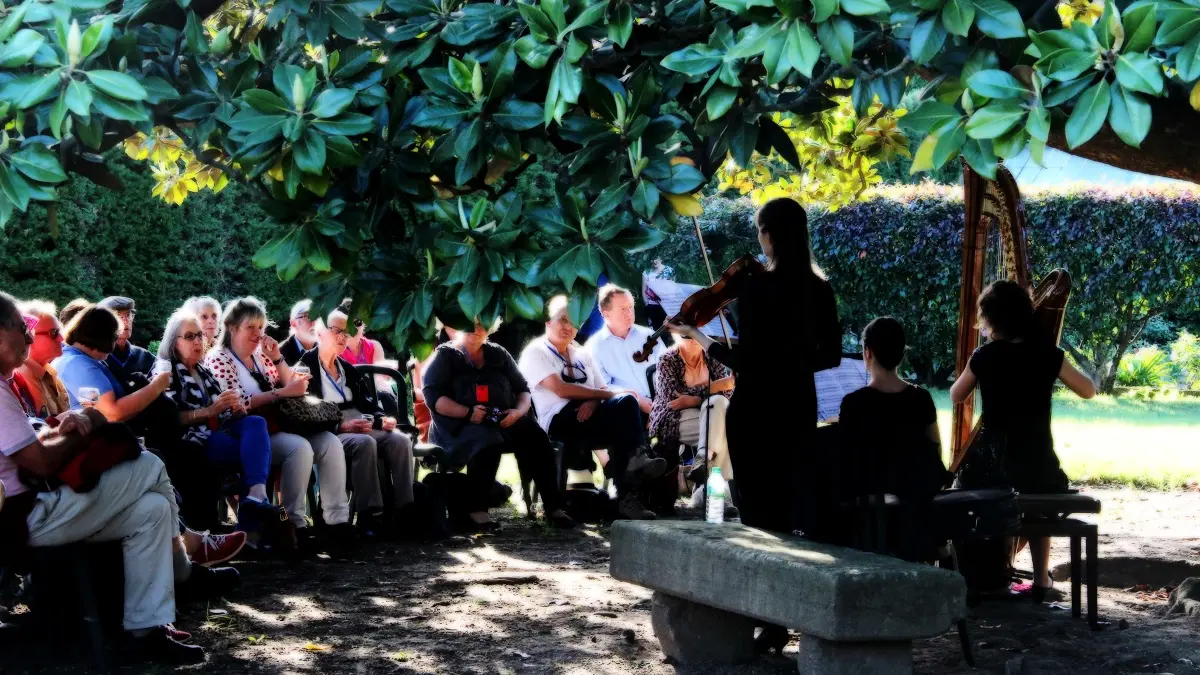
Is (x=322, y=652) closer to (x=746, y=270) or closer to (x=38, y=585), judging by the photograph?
Answer: (x=38, y=585)

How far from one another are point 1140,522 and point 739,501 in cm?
474

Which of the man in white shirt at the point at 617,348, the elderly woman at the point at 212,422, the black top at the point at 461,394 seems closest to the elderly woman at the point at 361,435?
the black top at the point at 461,394

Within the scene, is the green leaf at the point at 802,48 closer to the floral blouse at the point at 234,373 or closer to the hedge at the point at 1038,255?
the floral blouse at the point at 234,373

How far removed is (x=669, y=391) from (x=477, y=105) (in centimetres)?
573

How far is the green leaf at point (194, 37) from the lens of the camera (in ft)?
Answer: 14.5

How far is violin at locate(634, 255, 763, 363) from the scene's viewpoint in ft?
Answer: 18.4

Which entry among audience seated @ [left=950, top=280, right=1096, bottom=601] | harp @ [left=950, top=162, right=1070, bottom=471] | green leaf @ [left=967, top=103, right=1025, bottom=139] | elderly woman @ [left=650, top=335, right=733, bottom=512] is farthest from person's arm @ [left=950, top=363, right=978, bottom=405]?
green leaf @ [left=967, top=103, right=1025, bottom=139]

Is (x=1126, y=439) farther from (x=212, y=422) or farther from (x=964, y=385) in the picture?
(x=212, y=422)

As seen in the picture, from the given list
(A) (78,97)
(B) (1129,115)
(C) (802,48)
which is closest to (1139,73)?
(B) (1129,115)

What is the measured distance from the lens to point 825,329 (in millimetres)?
5586

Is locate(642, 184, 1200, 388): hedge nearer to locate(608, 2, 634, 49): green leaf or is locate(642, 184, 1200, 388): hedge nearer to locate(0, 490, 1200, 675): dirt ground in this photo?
locate(0, 490, 1200, 675): dirt ground

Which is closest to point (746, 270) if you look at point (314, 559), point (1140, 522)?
point (314, 559)

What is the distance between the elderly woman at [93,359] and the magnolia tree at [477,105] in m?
2.13

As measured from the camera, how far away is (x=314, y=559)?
7895 mm
